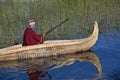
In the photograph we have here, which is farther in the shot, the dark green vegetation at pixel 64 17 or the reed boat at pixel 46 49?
the dark green vegetation at pixel 64 17

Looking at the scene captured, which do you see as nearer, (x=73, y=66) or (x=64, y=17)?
(x=73, y=66)

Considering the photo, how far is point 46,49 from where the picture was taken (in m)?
14.5

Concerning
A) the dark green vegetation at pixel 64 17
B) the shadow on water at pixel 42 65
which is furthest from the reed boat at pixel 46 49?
the dark green vegetation at pixel 64 17

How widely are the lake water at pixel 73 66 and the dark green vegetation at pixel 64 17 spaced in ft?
12.2

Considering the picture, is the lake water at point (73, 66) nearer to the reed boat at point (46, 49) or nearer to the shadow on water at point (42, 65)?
the shadow on water at point (42, 65)

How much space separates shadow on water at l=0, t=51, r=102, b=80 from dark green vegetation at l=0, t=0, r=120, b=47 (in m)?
3.83

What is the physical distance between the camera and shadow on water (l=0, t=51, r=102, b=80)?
12.1 m

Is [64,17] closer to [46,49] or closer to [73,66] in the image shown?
[46,49]

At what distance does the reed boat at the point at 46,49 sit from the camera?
13.9 meters

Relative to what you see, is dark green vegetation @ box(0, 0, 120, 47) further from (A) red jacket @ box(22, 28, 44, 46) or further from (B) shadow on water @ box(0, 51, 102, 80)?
(B) shadow on water @ box(0, 51, 102, 80)

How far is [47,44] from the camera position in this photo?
47.7 feet

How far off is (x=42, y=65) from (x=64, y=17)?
11.1 m

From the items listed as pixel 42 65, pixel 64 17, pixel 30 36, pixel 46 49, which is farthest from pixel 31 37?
pixel 64 17

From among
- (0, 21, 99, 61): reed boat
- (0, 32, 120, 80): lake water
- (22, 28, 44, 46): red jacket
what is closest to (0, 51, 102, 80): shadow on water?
(0, 32, 120, 80): lake water
